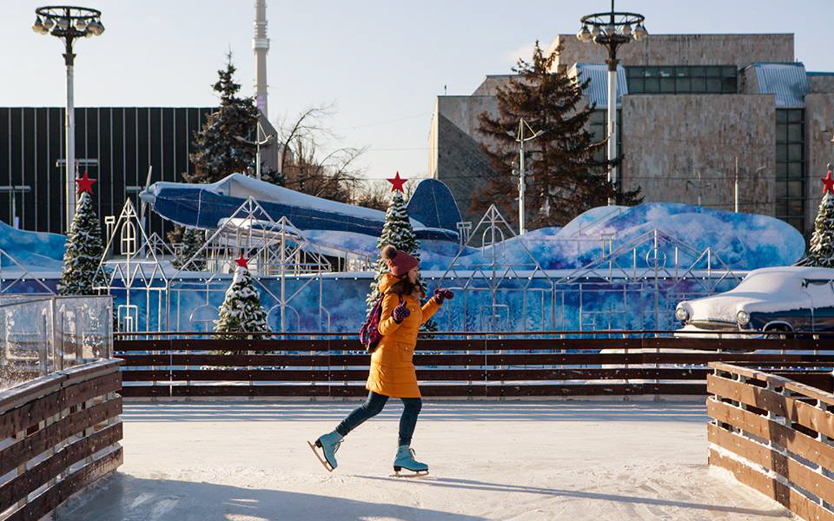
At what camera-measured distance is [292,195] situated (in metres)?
Result: 40.7

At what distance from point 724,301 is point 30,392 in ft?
55.5

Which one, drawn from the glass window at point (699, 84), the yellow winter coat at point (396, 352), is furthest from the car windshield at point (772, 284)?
the glass window at point (699, 84)

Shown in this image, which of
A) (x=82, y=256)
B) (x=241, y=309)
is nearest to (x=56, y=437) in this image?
(x=241, y=309)

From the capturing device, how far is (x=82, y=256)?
107 feet

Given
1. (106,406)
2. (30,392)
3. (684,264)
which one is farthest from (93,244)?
(30,392)

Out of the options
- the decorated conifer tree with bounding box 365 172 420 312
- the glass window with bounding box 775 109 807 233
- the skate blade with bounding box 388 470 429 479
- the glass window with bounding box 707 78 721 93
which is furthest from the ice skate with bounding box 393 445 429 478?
the glass window with bounding box 707 78 721 93

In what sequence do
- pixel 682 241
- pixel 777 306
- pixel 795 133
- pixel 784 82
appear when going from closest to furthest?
1. pixel 777 306
2. pixel 682 241
3. pixel 795 133
4. pixel 784 82

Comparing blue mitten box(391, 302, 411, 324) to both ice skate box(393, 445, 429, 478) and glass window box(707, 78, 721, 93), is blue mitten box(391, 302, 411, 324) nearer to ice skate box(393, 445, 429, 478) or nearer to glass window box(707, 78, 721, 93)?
ice skate box(393, 445, 429, 478)

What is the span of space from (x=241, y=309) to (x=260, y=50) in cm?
6229

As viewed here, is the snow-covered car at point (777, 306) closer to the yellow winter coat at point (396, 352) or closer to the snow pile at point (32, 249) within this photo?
the yellow winter coat at point (396, 352)

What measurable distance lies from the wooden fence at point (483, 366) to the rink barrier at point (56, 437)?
7271 millimetres

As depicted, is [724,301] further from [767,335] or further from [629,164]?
[629,164]

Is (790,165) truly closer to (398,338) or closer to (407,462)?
(407,462)

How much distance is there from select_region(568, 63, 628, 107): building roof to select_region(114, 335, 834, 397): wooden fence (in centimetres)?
5215
